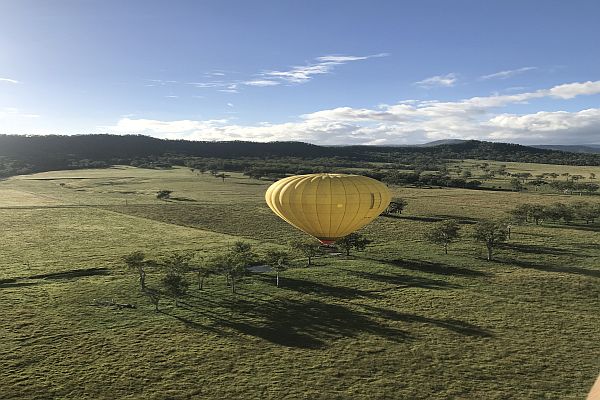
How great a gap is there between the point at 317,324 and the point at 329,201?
37.3 feet

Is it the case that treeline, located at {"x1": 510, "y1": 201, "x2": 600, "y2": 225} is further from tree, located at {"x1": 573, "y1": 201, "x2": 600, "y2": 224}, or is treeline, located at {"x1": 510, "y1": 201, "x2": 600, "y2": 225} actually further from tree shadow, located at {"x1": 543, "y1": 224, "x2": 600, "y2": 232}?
tree shadow, located at {"x1": 543, "y1": 224, "x2": 600, "y2": 232}

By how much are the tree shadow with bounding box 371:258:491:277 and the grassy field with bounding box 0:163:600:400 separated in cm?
27

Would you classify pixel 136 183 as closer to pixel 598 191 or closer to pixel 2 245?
pixel 2 245

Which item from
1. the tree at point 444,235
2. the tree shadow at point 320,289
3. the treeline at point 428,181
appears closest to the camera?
the tree shadow at point 320,289

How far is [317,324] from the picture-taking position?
43.6 meters

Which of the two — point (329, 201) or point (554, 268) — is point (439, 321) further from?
point (554, 268)

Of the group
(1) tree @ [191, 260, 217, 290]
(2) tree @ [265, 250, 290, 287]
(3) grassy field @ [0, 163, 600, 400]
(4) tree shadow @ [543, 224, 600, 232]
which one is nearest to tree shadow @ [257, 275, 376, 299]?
(3) grassy field @ [0, 163, 600, 400]

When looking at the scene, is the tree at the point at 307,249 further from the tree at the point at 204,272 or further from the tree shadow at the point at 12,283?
the tree shadow at the point at 12,283

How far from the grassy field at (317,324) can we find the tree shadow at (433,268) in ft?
0.88

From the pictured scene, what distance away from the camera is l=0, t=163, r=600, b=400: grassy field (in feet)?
109

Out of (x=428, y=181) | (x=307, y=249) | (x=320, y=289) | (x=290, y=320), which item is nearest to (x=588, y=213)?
(x=307, y=249)

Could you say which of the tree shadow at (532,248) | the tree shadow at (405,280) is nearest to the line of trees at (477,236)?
the tree shadow at (532,248)

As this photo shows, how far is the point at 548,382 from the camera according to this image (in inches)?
1314

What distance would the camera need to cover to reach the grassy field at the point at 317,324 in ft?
109
